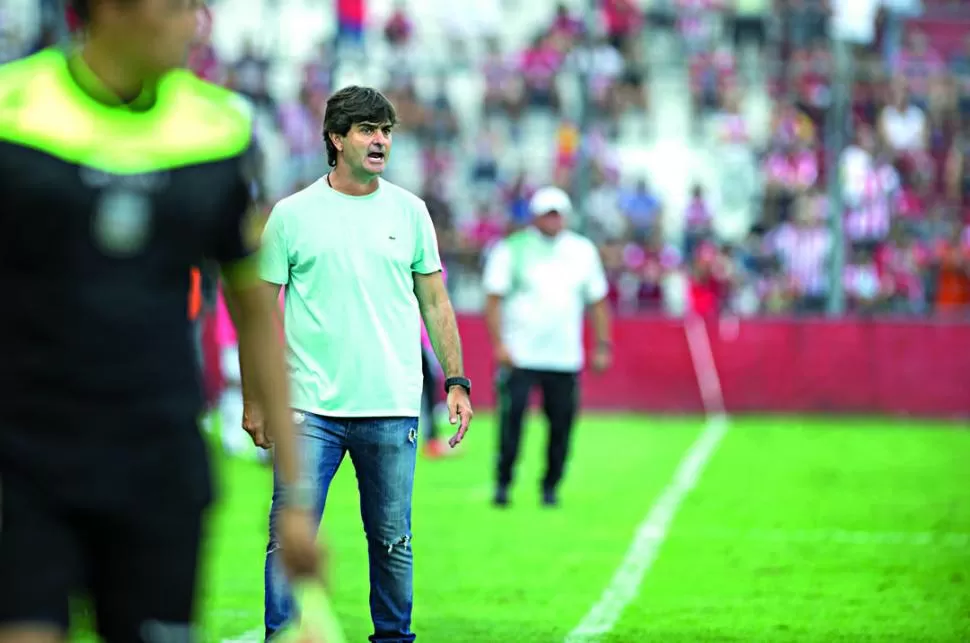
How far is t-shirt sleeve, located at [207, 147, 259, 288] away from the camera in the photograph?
4.14m

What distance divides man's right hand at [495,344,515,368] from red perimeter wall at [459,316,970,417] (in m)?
9.21

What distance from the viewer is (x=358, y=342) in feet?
22.9

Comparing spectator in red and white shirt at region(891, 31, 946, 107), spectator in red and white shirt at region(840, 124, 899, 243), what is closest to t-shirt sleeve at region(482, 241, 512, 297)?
spectator in red and white shirt at region(840, 124, 899, 243)

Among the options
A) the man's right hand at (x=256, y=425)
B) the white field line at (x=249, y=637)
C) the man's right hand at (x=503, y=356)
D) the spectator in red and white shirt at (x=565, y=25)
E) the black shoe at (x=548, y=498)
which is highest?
the spectator in red and white shirt at (x=565, y=25)

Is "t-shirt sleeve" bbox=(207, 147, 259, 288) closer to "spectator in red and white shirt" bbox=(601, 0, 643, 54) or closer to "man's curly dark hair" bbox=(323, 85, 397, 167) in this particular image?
"man's curly dark hair" bbox=(323, 85, 397, 167)

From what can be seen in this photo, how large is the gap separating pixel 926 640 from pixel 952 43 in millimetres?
22384

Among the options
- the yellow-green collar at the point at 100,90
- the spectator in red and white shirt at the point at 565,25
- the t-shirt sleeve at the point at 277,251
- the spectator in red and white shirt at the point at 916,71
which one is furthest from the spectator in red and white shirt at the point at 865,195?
the yellow-green collar at the point at 100,90

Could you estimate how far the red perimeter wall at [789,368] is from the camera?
23.8 metres

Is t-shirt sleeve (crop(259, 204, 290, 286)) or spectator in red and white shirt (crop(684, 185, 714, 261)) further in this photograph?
spectator in red and white shirt (crop(684, 185, 714, 261))

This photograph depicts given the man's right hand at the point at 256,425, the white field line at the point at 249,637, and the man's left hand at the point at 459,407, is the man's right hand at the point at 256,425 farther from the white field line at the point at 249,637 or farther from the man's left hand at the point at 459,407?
the white field line at the point at 249,637

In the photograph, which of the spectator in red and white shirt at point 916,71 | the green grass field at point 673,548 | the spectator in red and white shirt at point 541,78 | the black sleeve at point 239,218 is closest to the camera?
the black sleeve at point 239,218

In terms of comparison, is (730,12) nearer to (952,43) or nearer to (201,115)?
(952,43)

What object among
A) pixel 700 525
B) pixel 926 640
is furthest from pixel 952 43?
pixel 926 640

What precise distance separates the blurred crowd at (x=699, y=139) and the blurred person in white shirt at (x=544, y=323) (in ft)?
31.3
